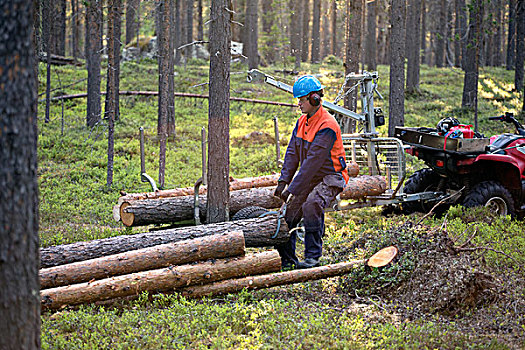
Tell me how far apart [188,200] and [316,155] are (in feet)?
9.12

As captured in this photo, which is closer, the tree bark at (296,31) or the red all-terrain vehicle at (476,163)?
the red all-terrain vehicle at (476,163)

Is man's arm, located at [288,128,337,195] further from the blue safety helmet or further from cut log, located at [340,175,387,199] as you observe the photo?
cut log, located at [340,175,387,199]

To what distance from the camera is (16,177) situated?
122 inches

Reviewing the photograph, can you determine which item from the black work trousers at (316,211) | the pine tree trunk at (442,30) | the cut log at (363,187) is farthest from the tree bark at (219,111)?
the pine tree trunk at (442,30)

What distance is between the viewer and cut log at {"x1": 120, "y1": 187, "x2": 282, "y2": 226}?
8.48 meters

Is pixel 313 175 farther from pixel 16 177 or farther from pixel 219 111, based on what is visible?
pixel 16 177

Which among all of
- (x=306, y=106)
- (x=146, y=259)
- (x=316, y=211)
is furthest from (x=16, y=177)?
(x=306, y=106)

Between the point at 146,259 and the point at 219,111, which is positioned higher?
the point at 219,111

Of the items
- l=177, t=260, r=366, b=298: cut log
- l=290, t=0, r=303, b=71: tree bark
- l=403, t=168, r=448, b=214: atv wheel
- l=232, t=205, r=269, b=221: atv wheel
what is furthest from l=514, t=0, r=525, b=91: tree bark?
l=177, t=260, r=366, b=298: cut log

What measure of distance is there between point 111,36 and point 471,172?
8564 millimetres

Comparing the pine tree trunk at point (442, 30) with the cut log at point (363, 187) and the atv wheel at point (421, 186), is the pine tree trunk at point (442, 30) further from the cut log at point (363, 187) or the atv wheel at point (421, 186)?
the cut log at point (363, 187)

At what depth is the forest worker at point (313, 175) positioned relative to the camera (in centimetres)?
704

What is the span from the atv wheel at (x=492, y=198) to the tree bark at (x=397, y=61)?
6602 millimetres

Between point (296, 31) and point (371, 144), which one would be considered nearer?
point (371, 144)
